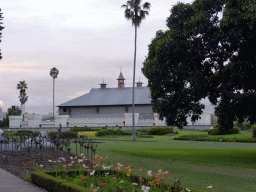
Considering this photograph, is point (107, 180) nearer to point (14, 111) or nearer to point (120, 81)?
point (120, 81)

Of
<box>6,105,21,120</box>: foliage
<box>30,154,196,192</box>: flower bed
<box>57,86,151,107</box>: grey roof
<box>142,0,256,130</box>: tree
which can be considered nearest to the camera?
<box>30,154,196,192</box>: flower bed

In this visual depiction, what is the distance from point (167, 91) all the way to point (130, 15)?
2114 centimetres

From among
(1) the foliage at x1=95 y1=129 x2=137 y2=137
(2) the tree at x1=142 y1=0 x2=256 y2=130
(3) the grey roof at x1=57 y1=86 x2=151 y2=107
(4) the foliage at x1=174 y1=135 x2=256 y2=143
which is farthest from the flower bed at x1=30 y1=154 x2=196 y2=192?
(3) the grey roof at x1=57 y1=86 x2=151 y2=107

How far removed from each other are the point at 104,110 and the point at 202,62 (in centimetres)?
5304

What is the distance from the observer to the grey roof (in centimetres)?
6925

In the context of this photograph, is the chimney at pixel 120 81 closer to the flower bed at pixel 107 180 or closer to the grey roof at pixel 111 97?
the grey roof at pixel 111 97

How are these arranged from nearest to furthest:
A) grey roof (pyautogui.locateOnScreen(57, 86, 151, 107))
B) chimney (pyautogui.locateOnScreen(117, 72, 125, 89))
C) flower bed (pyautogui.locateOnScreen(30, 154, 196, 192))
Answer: flower bed (pyautogui.locateOnScreen(30, 154, 196, 192))
grey roof (pyautogui.locateOnScreen(57, 86, 151, 107))
chimney (pyautogui.locateOnScreen(117, 72, 125, 89))

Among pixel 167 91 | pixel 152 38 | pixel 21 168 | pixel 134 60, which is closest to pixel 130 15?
pixel 134 60

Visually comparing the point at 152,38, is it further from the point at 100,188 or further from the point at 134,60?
the point at 134,60

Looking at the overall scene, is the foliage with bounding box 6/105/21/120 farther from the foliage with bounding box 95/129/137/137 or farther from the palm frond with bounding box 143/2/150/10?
the palm frond with bounding box 143/2/150/10

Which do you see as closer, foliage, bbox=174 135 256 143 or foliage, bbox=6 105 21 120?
foliage, bbox=174 135 256 143

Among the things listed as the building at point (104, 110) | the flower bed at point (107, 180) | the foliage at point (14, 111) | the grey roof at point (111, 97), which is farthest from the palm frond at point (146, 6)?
the foliage at point (14, 111)

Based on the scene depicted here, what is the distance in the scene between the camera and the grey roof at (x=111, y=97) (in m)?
69.2

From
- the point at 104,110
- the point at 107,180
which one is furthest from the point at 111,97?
the point at 107,180
